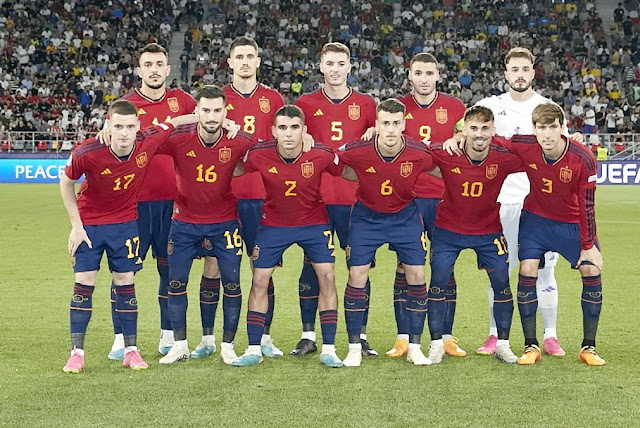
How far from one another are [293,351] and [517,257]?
1871mm

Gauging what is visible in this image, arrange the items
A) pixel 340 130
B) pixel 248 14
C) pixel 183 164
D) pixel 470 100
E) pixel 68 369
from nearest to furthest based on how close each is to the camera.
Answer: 1. pixel 68 369
2. pixel 183 164
3. pixel 340 130
4. pixel 470 100
5. pixel 248 14

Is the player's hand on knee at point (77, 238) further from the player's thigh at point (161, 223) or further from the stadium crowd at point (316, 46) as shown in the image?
the stadium crowd at point (316, 46)

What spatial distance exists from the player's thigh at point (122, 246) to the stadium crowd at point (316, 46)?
2153 cm

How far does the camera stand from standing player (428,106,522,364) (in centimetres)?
661

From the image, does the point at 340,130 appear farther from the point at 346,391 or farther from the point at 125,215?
the point at 346,391

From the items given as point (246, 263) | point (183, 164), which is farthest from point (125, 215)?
point (246, 263)

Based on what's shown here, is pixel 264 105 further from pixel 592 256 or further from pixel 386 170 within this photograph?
pixel 592 256

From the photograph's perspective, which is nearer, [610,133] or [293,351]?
[293,351]

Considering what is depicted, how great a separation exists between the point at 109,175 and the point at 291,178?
4.01ft

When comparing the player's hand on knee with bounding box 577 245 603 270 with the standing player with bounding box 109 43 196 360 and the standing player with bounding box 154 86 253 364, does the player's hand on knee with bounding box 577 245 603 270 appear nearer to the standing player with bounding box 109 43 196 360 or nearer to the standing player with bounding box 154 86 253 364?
the standing player with bounding box 154 86 253 364

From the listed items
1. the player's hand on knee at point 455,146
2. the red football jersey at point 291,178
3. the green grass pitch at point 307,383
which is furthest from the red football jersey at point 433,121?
the green grass pitch at point 307,383

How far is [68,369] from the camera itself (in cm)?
630

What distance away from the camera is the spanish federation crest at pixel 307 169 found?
6598 millimetres

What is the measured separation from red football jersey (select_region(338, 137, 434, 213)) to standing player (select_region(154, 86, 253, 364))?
0.78 metres
